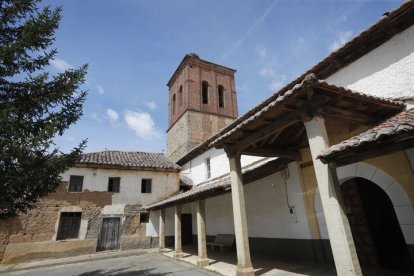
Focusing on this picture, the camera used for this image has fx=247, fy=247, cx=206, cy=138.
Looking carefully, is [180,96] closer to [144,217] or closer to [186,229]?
[144,217]

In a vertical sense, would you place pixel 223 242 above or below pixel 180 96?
below

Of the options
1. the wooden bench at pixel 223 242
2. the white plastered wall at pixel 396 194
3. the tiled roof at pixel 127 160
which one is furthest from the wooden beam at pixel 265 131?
the tiled roof at pixel 127 160

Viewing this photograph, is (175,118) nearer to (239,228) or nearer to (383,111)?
(239,228)

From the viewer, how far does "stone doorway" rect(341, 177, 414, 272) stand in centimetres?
655

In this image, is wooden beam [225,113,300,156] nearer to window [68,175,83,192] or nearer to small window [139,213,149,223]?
small window [139,213,149,223]

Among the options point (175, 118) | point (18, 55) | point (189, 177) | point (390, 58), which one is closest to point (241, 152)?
point (390, 58)

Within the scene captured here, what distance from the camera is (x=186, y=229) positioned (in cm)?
1662

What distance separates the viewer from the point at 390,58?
6.25m

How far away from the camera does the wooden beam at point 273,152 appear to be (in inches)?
272

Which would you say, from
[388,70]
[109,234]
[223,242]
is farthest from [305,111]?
[109,234]

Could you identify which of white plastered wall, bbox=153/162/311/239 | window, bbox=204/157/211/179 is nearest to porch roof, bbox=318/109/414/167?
white plastered wall, bbox=153/162/311/239

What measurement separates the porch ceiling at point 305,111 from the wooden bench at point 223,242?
6.57 m

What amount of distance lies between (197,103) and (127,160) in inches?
303

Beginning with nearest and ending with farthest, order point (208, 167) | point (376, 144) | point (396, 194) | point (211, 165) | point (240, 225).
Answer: point (376, 144) < point (396, 194) < point (240, 225) < point (211, 165) < point (208, 167)
